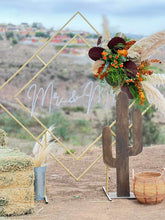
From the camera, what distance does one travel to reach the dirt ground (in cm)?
432

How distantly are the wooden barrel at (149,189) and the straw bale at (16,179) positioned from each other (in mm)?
1215

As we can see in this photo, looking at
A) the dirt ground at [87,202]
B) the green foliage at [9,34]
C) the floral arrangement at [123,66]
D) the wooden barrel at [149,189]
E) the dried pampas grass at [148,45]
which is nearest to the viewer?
the dirt ground at [87,202]

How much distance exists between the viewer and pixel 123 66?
4910 mm

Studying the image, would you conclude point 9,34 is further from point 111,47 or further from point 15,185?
point 15,185

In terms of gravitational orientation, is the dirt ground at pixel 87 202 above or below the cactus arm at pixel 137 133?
below

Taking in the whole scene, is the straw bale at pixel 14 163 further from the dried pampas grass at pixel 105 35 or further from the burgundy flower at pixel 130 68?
the dried pampas grass at pixel 105 35

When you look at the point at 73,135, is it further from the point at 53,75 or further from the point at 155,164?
the point at 155,164

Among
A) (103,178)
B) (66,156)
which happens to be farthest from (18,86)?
(103,178)

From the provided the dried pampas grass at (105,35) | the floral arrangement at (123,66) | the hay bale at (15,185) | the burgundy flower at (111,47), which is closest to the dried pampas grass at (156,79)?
the floral arrangement at (123,66)

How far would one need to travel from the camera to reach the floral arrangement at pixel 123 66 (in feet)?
15.9

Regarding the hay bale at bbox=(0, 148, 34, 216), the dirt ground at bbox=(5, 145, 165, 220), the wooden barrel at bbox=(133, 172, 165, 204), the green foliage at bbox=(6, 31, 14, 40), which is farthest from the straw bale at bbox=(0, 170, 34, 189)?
the green foliage at bbox=(6, 31, 14, 40)

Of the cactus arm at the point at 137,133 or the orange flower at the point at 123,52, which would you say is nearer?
the orange flower at the point at 123,52

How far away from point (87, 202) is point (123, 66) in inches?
65.2

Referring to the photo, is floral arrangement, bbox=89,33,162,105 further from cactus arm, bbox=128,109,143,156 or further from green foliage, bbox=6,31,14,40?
green foliage, bbox=6,31,14,40
